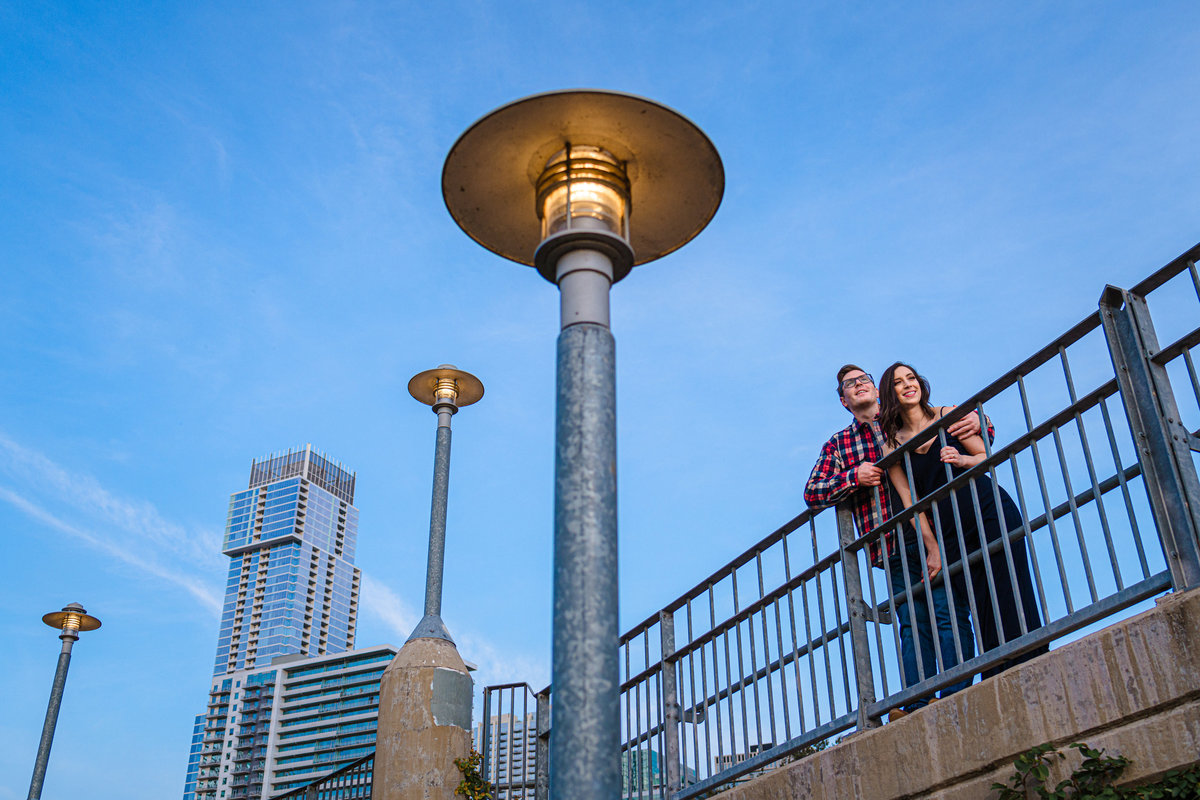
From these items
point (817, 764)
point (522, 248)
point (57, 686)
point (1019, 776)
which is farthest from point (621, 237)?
point (57, 686)

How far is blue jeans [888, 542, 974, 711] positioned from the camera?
4348 millimetres

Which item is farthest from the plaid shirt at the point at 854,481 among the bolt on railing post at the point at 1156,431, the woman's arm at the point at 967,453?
the bolt on railing post at the point at 1156,431

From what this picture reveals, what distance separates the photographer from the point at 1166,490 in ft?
11.0

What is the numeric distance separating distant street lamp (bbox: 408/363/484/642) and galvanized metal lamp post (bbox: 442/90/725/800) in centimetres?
592

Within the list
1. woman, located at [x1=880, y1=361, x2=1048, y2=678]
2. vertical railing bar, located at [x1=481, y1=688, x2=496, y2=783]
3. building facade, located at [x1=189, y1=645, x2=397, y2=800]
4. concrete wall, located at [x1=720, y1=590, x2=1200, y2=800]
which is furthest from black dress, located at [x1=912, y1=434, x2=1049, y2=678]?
building facade, located at [x1=189, y1=645, x2=397, y2=800]

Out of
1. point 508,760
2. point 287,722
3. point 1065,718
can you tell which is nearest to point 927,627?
point 1065,718

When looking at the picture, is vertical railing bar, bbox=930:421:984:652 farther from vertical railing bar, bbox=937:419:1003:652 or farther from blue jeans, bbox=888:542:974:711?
blue jeans, bbox=888:542:974:711

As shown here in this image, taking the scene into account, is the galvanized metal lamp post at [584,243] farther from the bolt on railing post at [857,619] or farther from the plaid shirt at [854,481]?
the bolt on railing post at [857,619]

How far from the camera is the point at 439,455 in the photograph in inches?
396

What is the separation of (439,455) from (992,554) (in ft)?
22.0

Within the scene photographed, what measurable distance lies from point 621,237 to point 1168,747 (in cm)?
235

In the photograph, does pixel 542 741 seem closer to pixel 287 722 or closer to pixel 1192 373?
pixel 1192 373

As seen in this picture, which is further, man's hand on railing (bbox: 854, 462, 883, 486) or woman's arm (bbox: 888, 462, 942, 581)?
man's hand on railing (bbox: 854, 462, 883, 486)

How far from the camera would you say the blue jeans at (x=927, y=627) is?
4348 millimetres
